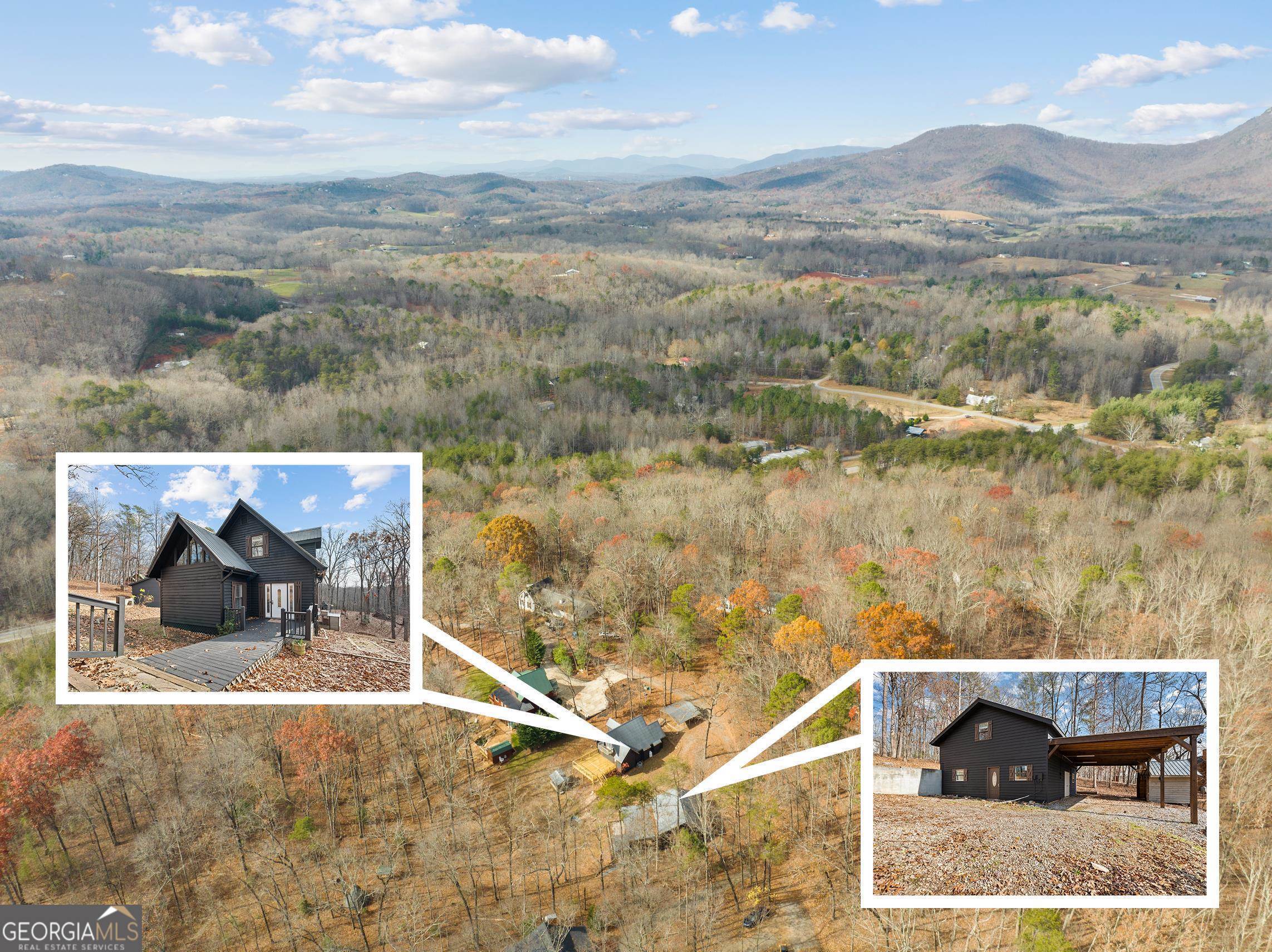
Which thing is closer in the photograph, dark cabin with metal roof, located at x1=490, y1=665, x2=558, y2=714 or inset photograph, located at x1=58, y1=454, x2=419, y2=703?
inset photograph, located at x1=58, y1=454, x2=419, y2=703

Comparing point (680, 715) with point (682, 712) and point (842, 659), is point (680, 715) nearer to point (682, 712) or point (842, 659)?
point (682, 712)

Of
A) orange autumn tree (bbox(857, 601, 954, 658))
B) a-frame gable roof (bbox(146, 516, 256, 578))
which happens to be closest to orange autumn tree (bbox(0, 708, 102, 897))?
a-frame gable roof (bbox(146, 516, 256, 578))

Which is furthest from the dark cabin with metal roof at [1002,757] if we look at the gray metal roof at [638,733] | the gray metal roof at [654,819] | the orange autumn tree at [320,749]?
the orange autumn tree at [320,749]

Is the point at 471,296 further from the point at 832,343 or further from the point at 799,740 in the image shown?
the point at 799,740

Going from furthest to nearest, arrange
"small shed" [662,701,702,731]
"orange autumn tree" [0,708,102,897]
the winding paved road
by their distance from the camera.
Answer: the winding paved road
"small shed" [662,701,702,731]
"orange autumn tree" [0,708,102,897]

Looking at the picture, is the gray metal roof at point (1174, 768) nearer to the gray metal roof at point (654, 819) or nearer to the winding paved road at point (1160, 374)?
the gray metal roof at point (654, 819)

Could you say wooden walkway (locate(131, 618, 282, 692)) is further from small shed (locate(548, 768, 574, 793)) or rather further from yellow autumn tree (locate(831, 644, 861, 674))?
yellow autumn tree (locate(831, 644, 861, 674))
